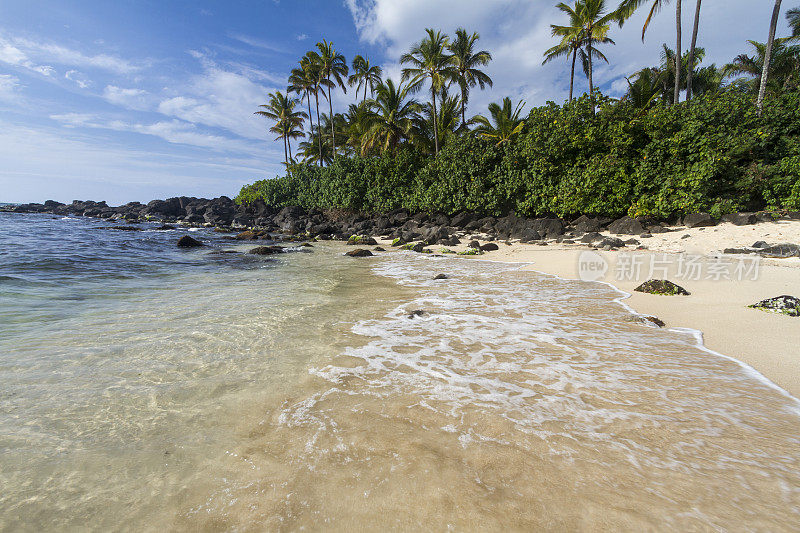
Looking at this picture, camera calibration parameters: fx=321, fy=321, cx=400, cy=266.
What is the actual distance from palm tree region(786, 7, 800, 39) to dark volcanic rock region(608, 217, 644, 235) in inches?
1040

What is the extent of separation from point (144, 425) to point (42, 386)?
64.5 inches

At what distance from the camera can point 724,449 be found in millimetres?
2258

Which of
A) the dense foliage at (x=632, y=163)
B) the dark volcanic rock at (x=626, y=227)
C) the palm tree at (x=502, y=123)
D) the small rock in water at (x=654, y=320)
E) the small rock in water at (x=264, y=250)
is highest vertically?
the palm tree at (x=502, y=123)

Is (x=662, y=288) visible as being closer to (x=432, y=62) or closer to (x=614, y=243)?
(x=614, y=243)

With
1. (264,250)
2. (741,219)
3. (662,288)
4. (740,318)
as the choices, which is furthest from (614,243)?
(264,250)

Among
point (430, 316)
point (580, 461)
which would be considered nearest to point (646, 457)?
point (580, 461)

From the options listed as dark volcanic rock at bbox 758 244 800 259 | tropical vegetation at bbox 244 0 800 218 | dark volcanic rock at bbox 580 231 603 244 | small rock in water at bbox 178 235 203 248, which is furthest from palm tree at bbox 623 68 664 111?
small rock in water at bbox 178 235 203 248

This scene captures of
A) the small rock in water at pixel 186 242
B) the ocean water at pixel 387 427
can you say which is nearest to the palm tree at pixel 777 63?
the ocean water at pixel 387 427

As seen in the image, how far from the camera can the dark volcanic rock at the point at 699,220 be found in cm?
1266

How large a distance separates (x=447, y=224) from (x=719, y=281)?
16.6m

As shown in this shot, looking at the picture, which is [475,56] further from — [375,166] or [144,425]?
[144,425]

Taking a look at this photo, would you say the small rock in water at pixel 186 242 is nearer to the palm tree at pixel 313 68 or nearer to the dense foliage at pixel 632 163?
the dense foliage at pixel 632 163

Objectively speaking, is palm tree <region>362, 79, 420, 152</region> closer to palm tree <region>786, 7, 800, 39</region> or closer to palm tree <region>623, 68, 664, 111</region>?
palm tree <region>623, 68, 664, 111</region>

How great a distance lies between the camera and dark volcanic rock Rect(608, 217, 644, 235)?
14008 mm
